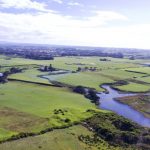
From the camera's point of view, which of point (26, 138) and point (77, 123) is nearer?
point (26, 138)

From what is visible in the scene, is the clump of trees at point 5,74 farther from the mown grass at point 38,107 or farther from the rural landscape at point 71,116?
the mown grass at point 38,107

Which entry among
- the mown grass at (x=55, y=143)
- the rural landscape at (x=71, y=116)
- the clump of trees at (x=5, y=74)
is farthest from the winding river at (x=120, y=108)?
the clump of trees at (x=5, y=74)

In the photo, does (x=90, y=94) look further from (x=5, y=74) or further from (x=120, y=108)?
(x=5, y=74)

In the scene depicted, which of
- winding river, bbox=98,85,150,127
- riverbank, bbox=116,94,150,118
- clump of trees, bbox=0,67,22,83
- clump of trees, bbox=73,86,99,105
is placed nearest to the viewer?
winding river, bbox=98,85,150,127

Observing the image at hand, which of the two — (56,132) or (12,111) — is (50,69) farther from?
(56,132)

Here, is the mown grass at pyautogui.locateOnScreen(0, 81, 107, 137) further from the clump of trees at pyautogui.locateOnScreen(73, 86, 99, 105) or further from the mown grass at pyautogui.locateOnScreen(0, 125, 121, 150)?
the mown grass at pyautogui.locateOnScreen(0, 125, 121, 150)

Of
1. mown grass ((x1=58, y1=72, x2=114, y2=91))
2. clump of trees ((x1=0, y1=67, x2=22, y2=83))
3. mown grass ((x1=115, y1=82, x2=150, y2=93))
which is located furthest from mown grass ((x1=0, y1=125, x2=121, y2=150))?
clump of trees ((x1=0, y1=67, x2=22, y2=83))

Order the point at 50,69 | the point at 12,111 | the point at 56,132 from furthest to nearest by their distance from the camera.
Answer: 1. the point at 50,69
2. the point at 12,111
3. the point at 56,132

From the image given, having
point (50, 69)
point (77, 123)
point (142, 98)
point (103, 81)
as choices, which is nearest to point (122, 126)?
point (77, 123)

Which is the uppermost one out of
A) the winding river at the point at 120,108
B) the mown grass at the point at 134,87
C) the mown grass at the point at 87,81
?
the mown grass at the point at 87,81
